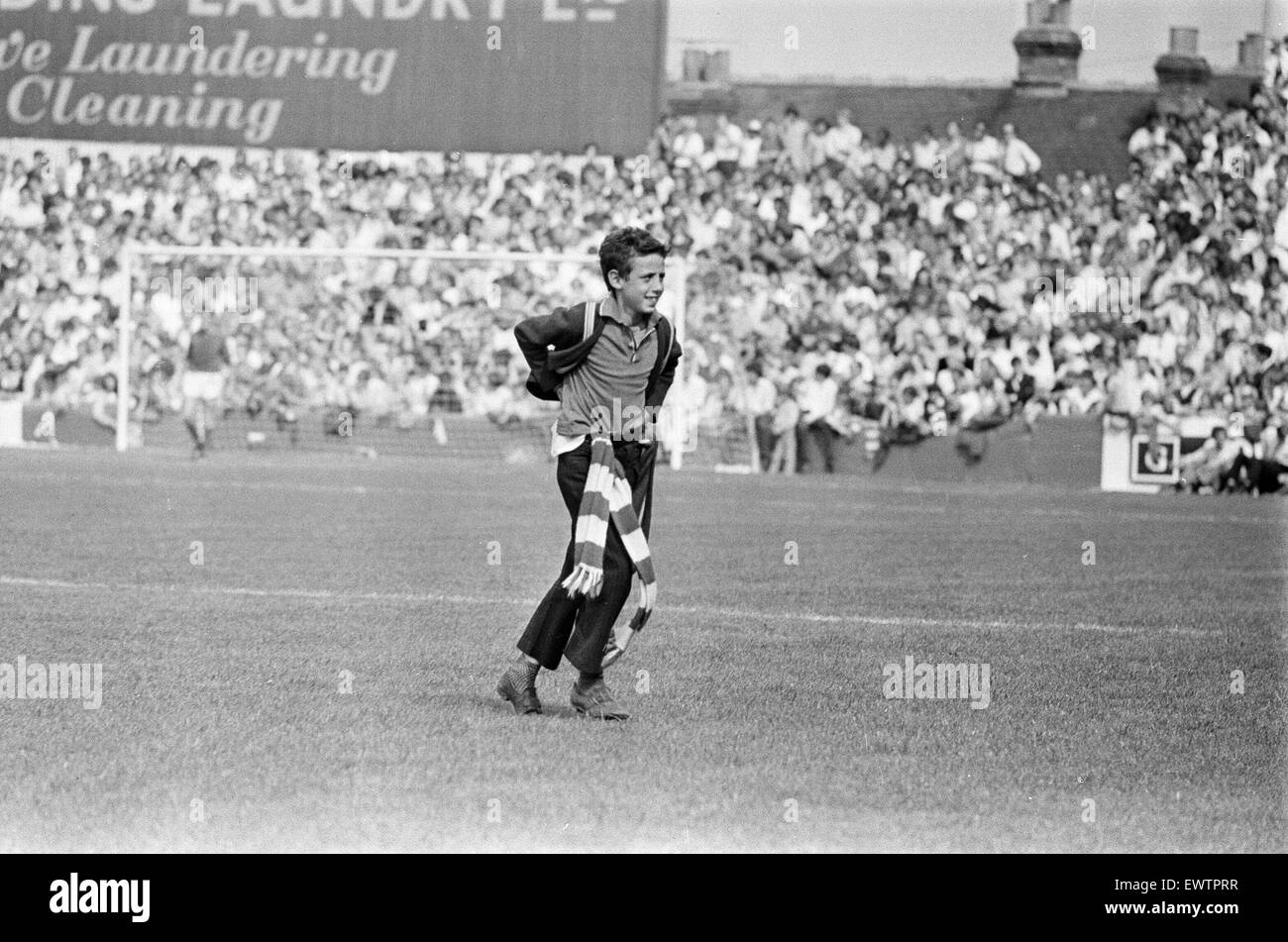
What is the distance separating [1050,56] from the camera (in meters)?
34.9

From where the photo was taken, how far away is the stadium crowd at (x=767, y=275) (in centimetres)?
2705

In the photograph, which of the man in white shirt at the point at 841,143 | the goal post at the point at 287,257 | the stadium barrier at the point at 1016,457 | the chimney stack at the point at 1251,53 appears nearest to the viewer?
the stadium barrier at the point at 1016,457

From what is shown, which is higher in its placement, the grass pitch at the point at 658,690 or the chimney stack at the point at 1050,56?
the chimney stack at the point at 1050,56

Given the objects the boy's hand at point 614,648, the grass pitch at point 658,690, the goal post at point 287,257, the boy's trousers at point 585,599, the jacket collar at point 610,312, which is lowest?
the grass pitch at point 658,690

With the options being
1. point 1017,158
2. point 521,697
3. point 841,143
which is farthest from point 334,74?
point 521,697

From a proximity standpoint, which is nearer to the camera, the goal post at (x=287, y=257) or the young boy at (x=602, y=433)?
the young boy at (x=602, y=433)

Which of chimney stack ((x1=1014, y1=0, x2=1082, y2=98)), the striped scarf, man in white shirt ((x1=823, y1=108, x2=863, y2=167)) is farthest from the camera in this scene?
chimney stack ((x1=1014, y1=0, x2=1082, y2=98))

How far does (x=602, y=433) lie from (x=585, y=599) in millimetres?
637

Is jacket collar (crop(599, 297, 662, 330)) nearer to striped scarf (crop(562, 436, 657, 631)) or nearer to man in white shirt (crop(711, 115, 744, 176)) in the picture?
striped scarf (crop(562, 436, 657, 631))

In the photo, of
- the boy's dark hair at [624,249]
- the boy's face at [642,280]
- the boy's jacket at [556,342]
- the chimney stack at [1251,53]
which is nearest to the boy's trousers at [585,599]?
the boy's jacket at [556,342]

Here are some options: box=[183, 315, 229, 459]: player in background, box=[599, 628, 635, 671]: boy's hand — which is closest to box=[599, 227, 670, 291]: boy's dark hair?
box=[599, 628, 635, 671]: boy's hand

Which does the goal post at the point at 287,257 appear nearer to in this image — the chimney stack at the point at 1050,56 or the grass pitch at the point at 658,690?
the chimney stack at the point at 1050,56

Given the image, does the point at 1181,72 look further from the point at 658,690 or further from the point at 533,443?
the point at 658,690

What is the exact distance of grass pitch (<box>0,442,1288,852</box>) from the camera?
699 cm
